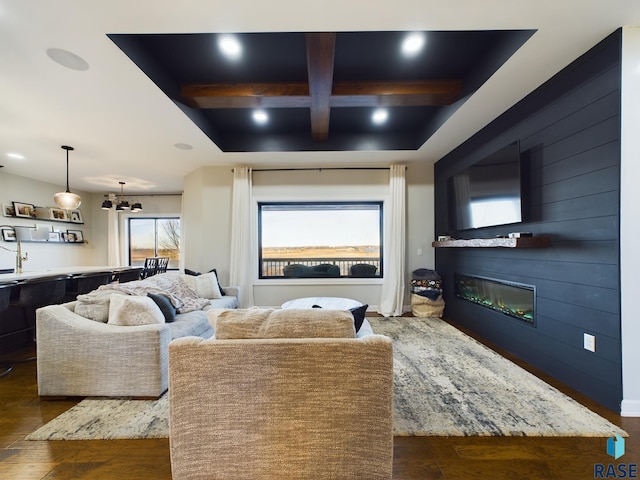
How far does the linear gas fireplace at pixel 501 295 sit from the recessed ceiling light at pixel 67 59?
443 cm

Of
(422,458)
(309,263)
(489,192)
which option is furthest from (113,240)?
(489,192)

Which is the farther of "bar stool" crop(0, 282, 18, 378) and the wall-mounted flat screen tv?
the wall-mounted flat screen tv

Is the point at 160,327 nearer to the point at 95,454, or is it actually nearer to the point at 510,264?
the point at 95,454

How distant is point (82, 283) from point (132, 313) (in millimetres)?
2163

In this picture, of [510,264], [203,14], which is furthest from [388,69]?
[510,264]

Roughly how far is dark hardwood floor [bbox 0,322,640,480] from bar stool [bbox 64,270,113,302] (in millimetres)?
2187

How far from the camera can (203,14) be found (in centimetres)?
176

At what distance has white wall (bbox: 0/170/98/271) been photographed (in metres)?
5.26

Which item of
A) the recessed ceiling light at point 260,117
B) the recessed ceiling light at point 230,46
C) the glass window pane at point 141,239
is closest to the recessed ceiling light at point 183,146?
the recessed ceiling light at point 260,117

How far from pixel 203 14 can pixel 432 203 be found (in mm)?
4253

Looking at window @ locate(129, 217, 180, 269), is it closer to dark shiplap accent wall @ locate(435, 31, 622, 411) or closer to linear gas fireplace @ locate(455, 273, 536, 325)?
linear gas fireplace @ locate(455, 273, 536, 325)

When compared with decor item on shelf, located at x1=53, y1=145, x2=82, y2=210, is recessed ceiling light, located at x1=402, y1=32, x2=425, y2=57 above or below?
above

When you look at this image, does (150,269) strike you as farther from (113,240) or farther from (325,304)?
(325,304)

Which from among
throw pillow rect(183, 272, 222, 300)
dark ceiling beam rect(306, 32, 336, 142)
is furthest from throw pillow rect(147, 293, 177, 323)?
dark ceiling beam rect(306, 32, 336, 142)
